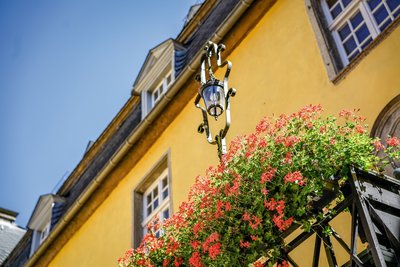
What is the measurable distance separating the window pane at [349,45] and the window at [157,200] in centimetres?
396

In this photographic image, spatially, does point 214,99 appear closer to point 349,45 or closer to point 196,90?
point 349,45

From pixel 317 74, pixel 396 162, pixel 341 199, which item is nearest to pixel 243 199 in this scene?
pixel 341 199

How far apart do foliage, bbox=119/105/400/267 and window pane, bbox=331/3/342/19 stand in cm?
319

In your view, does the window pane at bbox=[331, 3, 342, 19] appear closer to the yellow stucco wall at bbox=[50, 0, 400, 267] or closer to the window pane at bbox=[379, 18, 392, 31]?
the yellow stucco wall at bbox=[50, 0, 400, 267]

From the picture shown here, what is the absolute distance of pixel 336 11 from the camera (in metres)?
7.48

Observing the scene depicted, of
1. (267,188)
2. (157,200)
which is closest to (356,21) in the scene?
(267,188)

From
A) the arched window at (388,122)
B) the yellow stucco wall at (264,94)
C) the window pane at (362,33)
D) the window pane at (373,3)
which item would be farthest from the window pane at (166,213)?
the window pane at (373,3)

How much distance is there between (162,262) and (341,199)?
5.46ft

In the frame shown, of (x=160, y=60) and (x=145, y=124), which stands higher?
(x=160, y=60)

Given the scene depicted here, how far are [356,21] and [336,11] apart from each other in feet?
1.53

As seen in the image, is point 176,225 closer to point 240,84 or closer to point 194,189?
point 194,189

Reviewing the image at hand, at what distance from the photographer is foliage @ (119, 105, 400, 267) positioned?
407cm

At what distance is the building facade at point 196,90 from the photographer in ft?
21.1

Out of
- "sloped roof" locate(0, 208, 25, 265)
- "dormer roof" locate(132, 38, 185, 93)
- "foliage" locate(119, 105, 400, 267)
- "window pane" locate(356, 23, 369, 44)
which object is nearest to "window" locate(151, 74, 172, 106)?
"dormer roof" locate(132, 38, 185, 93)
